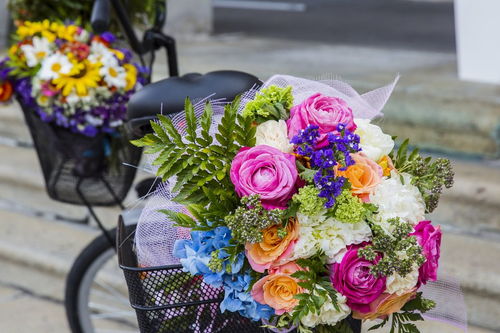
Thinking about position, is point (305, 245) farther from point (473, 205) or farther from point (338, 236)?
point (473, 205)

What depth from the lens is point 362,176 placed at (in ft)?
4.36

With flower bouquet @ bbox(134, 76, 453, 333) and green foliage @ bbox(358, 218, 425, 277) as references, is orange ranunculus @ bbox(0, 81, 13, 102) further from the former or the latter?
green foliage @ bbox(358, 218, 425, 277)

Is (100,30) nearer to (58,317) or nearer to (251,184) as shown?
(251,184)

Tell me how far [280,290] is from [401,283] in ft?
0.63

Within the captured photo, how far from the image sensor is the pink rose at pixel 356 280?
1279 mm

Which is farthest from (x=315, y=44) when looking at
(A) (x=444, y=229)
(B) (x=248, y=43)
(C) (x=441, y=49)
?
(A) (x=444, y=229)

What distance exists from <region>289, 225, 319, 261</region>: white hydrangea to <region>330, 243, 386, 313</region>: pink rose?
0.05 metres

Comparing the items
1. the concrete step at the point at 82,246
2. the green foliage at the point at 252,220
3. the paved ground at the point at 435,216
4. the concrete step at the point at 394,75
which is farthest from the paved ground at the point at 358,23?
the green foliage at the point at 252,220

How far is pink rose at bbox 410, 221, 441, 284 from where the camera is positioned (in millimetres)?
1321

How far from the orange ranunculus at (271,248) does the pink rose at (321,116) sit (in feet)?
0.49

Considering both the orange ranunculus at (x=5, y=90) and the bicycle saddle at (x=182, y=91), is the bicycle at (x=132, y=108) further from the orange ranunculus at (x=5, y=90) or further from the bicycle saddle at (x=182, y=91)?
the orange ranunculus at (x=5, y=90)

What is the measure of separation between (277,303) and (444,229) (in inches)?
98.2

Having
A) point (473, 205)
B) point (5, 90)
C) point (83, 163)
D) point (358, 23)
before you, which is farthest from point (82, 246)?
point (358, 23)

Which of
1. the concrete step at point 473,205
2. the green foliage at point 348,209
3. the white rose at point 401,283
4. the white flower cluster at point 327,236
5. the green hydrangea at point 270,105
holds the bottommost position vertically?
the concrete step at point 473,205
